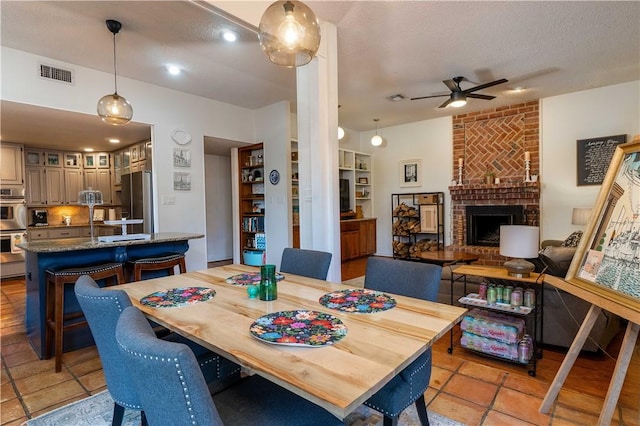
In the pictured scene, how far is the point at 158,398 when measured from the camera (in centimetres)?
76

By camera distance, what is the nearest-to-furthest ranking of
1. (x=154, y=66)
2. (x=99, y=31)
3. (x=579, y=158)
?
(x=99, y=31)
(x=154, y=66)
(x=579, y=158)

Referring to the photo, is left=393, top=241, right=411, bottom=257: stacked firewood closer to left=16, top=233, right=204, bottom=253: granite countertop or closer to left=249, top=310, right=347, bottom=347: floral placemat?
left=16, top=233, right=204, bottom=253: granite countertop

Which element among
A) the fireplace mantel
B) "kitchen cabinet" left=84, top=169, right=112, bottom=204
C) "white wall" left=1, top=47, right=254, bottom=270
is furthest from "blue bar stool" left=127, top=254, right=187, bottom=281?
the fireplace mantel

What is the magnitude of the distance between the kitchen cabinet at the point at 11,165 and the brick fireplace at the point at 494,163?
24.1ft

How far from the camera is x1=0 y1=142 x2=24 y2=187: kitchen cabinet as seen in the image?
5.20 m

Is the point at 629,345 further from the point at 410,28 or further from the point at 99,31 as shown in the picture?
the point at 99,31

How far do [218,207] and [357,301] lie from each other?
5.46m

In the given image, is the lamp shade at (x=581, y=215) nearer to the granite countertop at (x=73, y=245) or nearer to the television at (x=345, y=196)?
the television at (x=345, y=196)

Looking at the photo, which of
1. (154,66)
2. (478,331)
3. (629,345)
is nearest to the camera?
(629,345)

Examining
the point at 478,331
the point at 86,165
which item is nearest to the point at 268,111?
the point at 86,165

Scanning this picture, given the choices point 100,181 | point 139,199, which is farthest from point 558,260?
point 100,181

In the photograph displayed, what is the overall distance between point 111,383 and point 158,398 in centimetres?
78

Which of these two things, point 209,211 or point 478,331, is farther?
point 209,211

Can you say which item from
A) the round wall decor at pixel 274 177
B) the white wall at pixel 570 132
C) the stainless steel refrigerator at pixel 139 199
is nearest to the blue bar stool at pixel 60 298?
the stainless steel refrigerator at pixel 139 199
